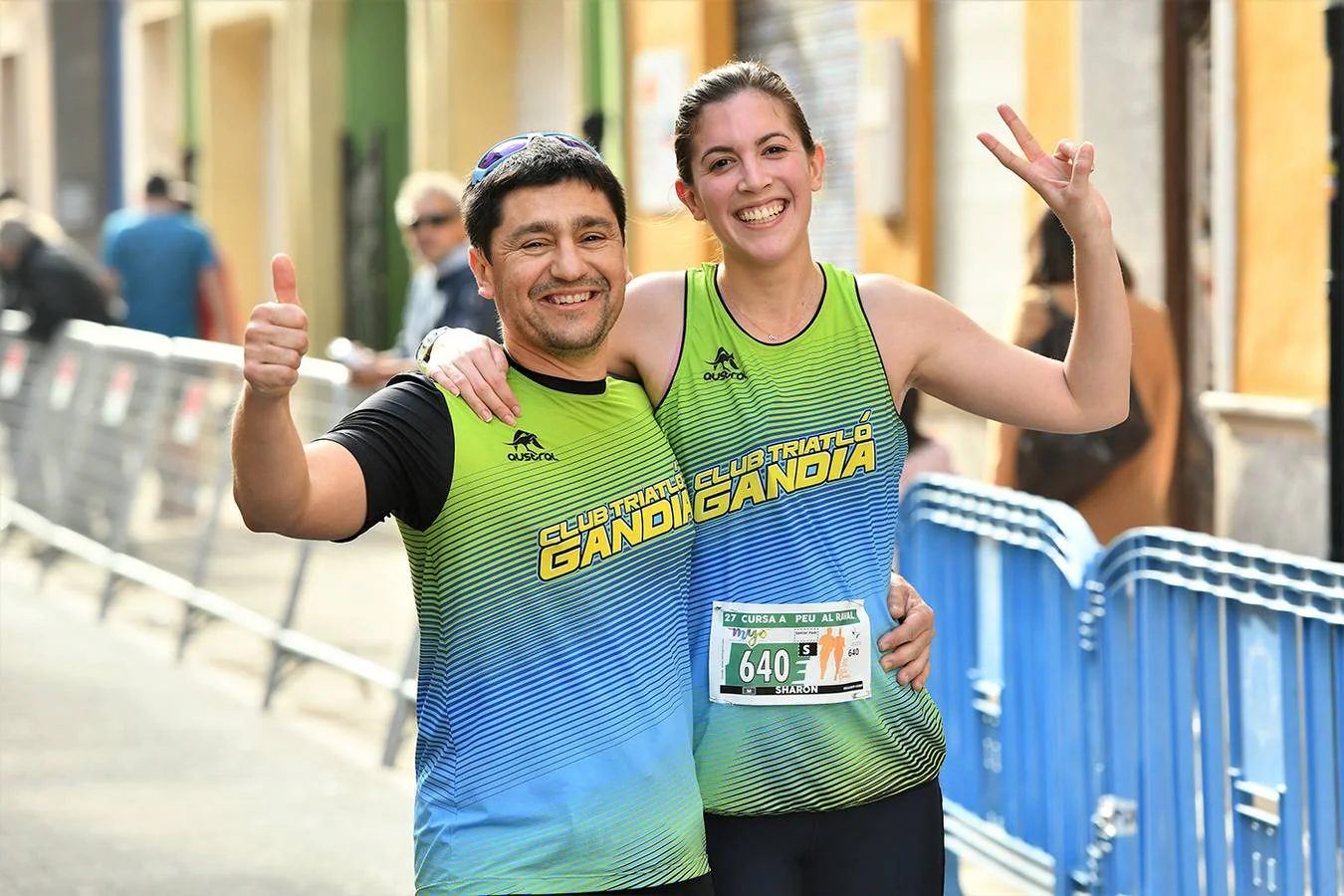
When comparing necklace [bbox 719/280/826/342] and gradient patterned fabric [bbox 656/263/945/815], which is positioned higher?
necklace [bbox 719/280/826/342]

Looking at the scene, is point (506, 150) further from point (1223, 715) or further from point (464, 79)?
point (464, 79)

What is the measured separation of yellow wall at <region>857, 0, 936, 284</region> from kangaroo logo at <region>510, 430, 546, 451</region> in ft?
29.2

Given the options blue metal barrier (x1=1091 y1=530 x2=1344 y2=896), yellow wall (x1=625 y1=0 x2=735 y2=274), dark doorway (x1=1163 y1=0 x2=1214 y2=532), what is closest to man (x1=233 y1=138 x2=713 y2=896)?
blue metal barrier (x1=1091 y1=530 x2=1344 y2=896)

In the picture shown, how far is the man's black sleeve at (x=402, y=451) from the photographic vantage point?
292 cm

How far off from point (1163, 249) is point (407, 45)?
41.8ft

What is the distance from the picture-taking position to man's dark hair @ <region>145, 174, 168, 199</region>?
1423 centimetres

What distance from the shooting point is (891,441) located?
3.47 m

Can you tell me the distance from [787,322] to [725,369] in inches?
5.4

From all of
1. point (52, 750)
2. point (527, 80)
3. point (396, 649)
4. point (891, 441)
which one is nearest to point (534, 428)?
point (891, 441)

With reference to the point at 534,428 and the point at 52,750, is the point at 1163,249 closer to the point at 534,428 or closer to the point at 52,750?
the point at 52,750

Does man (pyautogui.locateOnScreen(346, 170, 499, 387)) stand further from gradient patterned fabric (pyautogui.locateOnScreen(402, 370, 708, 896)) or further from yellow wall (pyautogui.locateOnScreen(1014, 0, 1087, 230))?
gradient patterned fabric (pyautogui.locateOnScreen(402, 370, 708, 896))

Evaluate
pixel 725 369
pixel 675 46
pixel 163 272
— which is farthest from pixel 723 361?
pixel 163 272

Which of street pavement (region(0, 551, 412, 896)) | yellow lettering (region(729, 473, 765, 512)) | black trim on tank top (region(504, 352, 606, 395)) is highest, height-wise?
black trim on tank top (region(504, 352, 606, 395))

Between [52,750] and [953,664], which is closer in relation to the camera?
[953,664]
